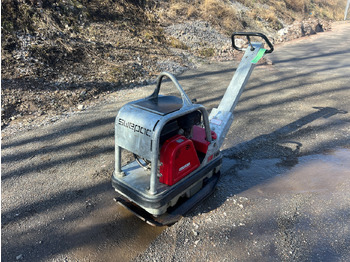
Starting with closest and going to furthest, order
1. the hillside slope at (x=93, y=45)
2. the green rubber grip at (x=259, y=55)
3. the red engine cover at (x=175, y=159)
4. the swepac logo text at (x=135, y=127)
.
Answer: the swepac logo text at (x=135, y=127) < the red engine cover at (x=175, y=159) < the green rubber grip at (x=259, y=55) < the hillside slope at (x=93, y=45)

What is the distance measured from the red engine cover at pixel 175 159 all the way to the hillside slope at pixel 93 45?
3633 mm

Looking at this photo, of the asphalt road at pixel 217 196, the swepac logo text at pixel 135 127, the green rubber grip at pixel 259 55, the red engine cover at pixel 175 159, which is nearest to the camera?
the swepac logo text at pixel 135 127

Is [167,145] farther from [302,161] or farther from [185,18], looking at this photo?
[185,18]

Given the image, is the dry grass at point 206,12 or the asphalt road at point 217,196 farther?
the dry grass at point 206,12

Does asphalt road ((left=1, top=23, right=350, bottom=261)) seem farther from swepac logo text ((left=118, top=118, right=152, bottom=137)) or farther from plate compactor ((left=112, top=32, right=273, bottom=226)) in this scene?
swepac logo text ((left=118, top=118, right=152, bottom=137))

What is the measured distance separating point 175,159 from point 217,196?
1042mm

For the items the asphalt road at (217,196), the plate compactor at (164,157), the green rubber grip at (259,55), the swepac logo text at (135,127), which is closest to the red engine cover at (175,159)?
the plate compactor at (164,157)

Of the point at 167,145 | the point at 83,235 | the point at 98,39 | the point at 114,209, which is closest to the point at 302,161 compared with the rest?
the point at 167,145

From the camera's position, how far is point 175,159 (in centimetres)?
237

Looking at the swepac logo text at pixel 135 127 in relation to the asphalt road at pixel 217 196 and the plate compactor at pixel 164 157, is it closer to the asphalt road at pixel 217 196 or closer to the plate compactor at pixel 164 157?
the plate compactor at pixel 164 157

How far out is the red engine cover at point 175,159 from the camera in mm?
2337

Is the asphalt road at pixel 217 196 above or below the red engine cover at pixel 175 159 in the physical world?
below

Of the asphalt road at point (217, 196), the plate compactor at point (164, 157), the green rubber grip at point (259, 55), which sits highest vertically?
the green rubber grip at point (259, 55)

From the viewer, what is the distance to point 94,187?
330cm
